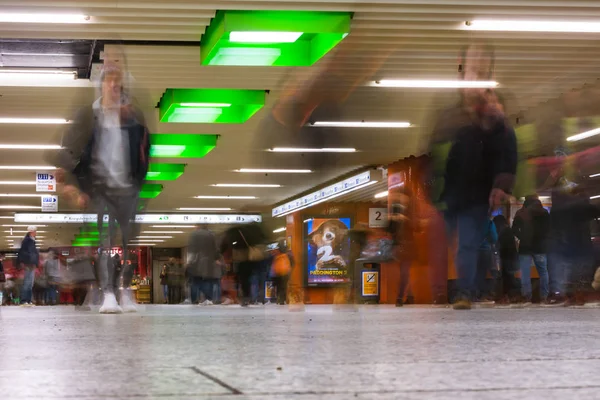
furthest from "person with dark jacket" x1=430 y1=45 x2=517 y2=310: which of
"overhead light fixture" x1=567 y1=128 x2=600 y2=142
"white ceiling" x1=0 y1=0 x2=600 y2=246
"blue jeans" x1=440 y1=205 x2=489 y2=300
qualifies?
"overhead light fixture" x1=567 y1=128 x2=600 y2=142

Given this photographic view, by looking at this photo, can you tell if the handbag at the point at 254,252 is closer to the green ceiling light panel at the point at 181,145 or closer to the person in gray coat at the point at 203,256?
the person in gray coat at the point at 203,256

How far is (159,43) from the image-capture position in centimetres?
1022

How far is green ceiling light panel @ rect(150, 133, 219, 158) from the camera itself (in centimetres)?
1659

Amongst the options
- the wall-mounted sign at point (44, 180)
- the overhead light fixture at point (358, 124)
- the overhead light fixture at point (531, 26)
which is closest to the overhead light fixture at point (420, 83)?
the overhead light fixture at point (531, 26)

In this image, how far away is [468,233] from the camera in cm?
565

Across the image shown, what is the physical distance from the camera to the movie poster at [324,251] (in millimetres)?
24469

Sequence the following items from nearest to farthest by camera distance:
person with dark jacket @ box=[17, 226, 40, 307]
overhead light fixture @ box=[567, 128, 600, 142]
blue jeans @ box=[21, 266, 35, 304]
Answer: overhead light fixture @ box=[567, 128, 600, 142] → person with dark jacket @ box=[17, 226, 40, 307] → blue jeans @ box=[21, 266, 35, 304]

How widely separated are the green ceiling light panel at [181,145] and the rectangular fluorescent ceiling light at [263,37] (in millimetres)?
7210

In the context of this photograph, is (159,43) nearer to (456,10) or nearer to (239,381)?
(456,10)

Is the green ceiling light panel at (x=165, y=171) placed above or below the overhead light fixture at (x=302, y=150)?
below

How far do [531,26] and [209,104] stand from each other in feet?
17.0

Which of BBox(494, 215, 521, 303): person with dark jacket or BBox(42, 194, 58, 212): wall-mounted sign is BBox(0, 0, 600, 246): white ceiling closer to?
BBox(494, 215, 521, 303): person with dark jacket

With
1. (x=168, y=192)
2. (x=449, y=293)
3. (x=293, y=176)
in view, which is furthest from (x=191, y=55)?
(x=168, y=192)

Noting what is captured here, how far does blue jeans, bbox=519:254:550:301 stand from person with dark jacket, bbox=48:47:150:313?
19.2 ft
